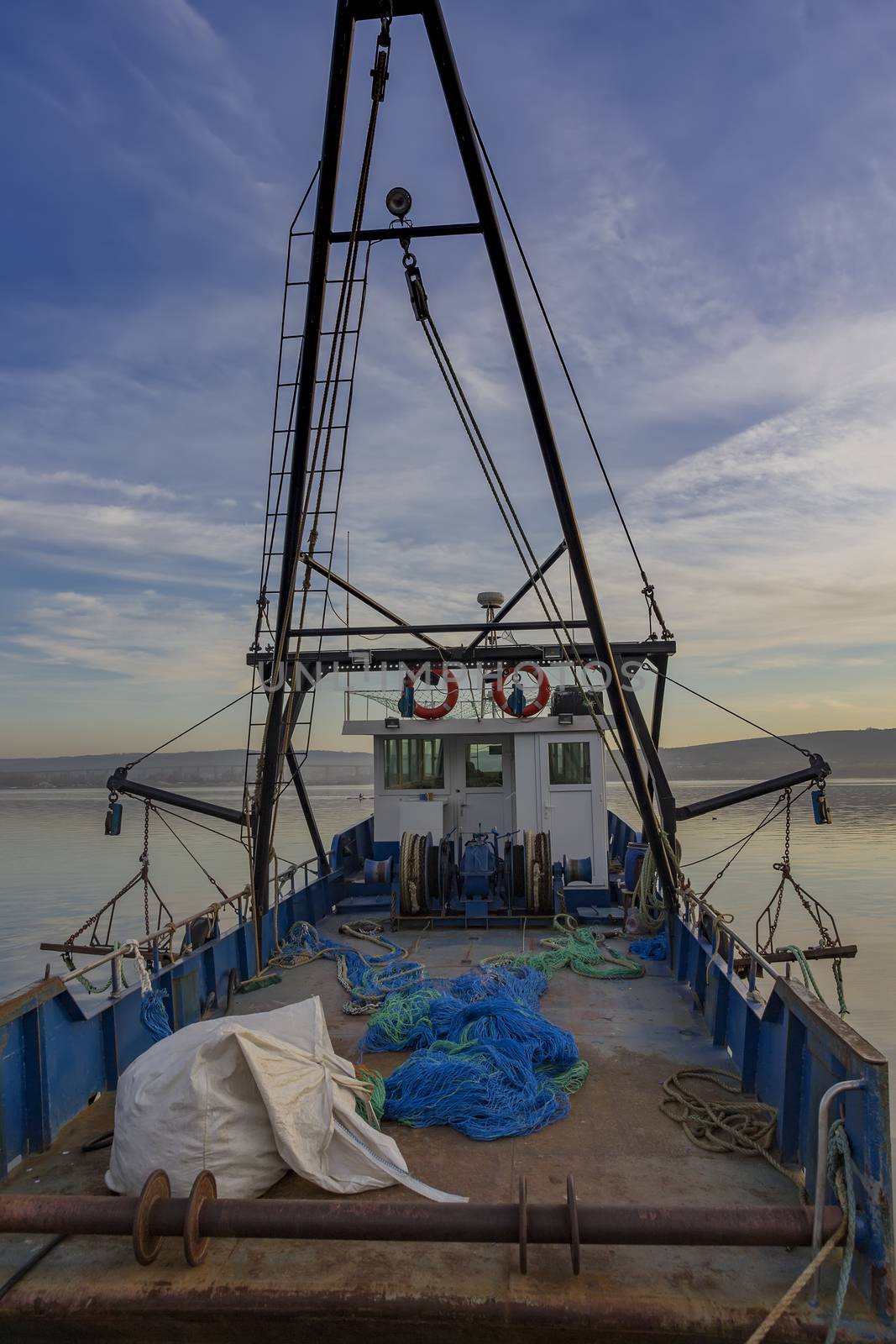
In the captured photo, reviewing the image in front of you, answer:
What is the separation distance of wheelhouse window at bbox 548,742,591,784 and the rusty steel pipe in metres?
9.31

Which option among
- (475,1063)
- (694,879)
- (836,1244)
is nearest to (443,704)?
(475,1063)

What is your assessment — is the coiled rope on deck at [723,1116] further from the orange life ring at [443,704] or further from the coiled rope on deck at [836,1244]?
the orange life ring at [443,704]

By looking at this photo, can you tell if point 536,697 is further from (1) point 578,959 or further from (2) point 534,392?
(2) point 534,392

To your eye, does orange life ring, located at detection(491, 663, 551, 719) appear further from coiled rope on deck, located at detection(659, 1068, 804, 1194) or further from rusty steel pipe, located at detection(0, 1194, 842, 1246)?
rusty steel pipe, located at detection(0, 1194, 842, 1246)

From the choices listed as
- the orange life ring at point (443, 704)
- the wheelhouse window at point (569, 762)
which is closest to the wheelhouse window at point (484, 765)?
the orange life ring at point (443, 704)

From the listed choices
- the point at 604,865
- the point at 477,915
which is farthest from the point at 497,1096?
the point at 604,865

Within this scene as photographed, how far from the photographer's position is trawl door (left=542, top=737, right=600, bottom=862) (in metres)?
12.5

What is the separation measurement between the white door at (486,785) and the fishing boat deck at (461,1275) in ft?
28.1

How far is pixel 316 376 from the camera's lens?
7727mm

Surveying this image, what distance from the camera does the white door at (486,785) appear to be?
13.7 metres

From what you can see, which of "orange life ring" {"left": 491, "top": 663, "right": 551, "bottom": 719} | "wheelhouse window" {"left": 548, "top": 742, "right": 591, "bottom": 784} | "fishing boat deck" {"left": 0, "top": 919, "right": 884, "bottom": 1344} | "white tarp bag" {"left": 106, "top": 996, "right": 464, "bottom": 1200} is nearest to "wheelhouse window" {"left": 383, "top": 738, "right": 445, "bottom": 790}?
"orange life ring" {"left": 491, "top": 663, "right": 551, "bottom": 719}

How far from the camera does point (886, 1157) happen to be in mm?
3383

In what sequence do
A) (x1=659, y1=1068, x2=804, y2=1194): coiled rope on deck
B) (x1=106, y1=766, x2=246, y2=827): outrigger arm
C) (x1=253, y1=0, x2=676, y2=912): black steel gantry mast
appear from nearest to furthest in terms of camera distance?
(x1=659, y1=1068, x2=804, y2=1194): coiled rope on deck → (x1=253, y1=0, x2=676, y2=912): black steel gantry mast → (x1=106, y1=766, x2=246, y2=827): outrigger arm

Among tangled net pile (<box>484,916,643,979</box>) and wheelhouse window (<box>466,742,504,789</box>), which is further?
wheelhouse window (<box>466,742,504,789</box>)
